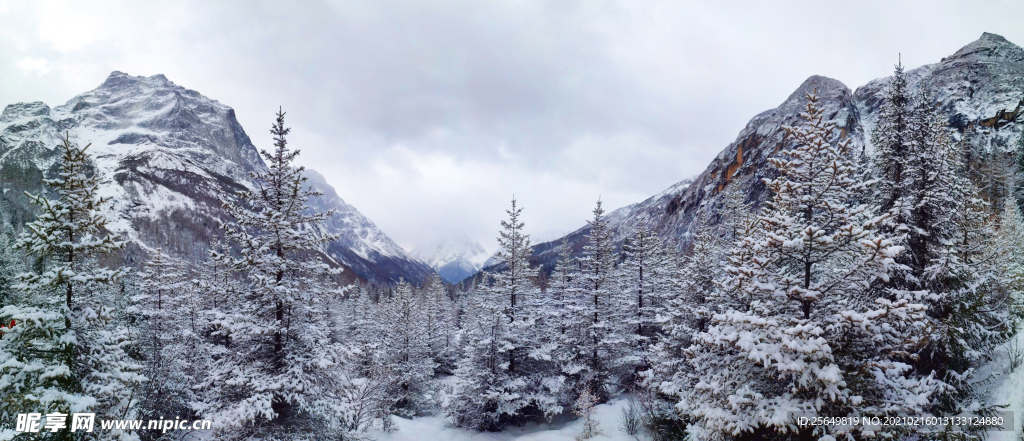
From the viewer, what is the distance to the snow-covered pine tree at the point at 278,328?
456 inches

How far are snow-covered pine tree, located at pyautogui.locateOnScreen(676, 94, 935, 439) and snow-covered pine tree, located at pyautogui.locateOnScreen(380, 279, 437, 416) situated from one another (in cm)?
2426

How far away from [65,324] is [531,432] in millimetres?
20598

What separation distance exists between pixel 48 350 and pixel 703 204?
11893cm

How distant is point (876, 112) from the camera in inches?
3580

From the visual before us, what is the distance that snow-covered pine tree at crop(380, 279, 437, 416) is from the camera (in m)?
29.4

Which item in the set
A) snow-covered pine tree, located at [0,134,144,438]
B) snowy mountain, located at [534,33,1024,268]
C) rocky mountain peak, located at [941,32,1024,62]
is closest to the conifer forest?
snow-covered pine tree, located at [0,134,144,438]

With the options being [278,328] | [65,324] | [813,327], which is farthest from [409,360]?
[813,327]

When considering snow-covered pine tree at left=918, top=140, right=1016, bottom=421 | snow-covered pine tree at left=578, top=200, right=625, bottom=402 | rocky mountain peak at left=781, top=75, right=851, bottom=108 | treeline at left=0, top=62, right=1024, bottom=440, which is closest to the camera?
treeline at left=0, top=62, right=1024, bottom=440

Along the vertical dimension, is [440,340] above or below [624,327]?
below

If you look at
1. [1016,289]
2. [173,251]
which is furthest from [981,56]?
[173,251]

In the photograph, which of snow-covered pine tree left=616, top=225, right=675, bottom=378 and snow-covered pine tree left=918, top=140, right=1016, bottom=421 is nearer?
snow-covered pine tree left=918, top=140, right=1016, bottom=421

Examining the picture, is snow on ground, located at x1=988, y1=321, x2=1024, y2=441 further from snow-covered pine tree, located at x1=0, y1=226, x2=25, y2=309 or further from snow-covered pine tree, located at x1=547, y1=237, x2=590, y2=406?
snow-covered pine tree, located at x1=0, y1=226, x2=25, y2=309

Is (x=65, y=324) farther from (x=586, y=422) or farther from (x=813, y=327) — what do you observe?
(x=586, y=422)

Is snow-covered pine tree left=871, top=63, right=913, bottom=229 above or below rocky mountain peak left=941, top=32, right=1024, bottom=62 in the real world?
below
